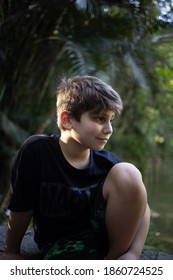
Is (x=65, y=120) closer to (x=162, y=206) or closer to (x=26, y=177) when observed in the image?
(x=26, y=177)

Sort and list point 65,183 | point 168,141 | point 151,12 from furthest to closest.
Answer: point 168,141 → point 151,12 → point 65,183

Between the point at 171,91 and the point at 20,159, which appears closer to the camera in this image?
the point at 20,159

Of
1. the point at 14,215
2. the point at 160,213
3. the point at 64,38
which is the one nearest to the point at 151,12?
the point at 64,38

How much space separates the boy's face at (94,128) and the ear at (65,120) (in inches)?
2.1

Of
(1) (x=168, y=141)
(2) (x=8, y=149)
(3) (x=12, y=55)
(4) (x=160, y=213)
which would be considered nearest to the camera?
(3) (x=12, y=55)

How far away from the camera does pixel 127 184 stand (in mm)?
1284

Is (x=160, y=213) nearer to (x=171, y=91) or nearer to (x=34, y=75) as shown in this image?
(x=34, y=75)

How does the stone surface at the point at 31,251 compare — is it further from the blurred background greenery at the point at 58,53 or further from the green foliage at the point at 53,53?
the green foliage at the point at 53,53

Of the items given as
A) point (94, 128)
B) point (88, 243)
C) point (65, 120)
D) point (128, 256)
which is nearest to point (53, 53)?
point (65, 120)

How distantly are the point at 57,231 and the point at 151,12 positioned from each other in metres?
1.54

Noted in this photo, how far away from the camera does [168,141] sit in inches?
365

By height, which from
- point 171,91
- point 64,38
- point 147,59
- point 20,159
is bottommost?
point 171,91

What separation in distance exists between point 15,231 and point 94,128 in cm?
51

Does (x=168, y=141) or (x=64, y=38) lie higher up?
(x=64, y=38)
